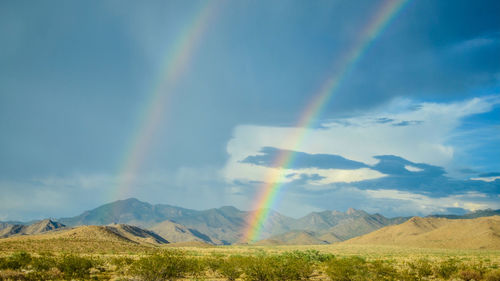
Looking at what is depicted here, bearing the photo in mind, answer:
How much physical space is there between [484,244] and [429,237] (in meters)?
44.4

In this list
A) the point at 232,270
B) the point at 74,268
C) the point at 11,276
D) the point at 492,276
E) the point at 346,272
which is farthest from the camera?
the point at 232,270

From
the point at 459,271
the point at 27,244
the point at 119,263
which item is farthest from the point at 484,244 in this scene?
the point at 27,244

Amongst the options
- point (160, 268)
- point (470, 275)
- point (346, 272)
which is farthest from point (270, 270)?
point (470, 275)

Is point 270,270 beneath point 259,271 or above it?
above

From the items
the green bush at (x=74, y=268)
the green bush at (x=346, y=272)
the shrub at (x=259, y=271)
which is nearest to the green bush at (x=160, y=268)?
the green bush at (x=74, y=268)

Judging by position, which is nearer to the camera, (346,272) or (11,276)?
(11,276)

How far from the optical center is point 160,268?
2933 centimetres

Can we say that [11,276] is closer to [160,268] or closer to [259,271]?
[160,268]

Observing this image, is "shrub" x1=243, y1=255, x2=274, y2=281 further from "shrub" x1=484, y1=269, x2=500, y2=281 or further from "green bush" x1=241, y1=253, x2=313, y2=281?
"shrub" x1=484, y1=269, x2=500, y2=281

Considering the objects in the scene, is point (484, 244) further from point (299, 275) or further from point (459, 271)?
point (299, 275)

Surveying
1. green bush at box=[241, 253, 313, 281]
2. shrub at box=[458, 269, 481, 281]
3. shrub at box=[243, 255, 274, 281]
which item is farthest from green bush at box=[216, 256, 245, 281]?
shrub at box=[458, 269, 481, 281]

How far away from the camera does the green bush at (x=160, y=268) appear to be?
2818cm

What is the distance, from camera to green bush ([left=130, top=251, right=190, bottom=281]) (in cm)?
2818

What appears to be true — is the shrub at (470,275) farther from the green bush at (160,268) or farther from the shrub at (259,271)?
the green bush at (160,268)
